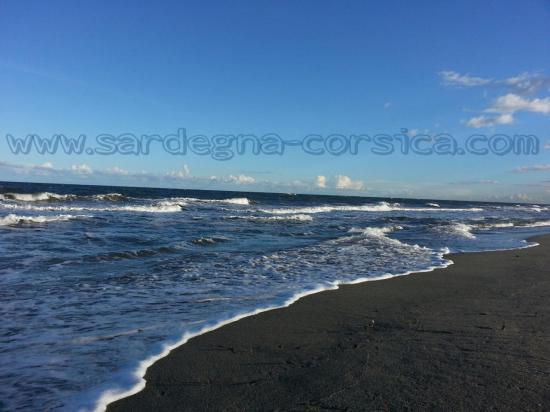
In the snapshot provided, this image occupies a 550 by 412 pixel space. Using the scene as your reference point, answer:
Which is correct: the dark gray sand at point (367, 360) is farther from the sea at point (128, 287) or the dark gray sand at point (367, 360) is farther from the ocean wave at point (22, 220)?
the ocean wave at point (22, 220)

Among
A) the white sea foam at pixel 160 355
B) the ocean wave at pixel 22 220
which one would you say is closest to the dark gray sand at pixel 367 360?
the white sea foam at pixel 160 355

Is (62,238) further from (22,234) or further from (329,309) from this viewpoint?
(329,309)

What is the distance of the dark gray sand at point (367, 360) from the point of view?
133 inches

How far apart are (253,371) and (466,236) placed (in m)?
17.4

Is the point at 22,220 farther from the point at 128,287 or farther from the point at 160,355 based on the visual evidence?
the point at 160,355

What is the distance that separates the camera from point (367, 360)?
13.9ft

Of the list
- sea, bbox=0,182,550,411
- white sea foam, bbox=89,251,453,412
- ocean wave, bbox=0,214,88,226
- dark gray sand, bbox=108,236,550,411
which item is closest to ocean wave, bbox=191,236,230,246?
sea, bbox=0,182,550,411

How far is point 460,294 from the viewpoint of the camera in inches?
303

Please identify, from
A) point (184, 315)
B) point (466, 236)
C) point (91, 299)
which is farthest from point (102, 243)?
point (466, 236)

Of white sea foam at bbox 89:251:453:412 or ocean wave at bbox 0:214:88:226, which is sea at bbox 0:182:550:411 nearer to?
white sea foam at bbox 89:251:453:412

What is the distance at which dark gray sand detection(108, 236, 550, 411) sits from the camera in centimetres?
337

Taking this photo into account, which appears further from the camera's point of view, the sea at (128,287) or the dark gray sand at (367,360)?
the sea at (128,287)

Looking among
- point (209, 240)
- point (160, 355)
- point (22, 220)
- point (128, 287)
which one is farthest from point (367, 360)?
point (22, 220)

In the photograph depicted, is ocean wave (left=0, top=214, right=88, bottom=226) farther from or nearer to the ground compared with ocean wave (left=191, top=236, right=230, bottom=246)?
farther from the ground
